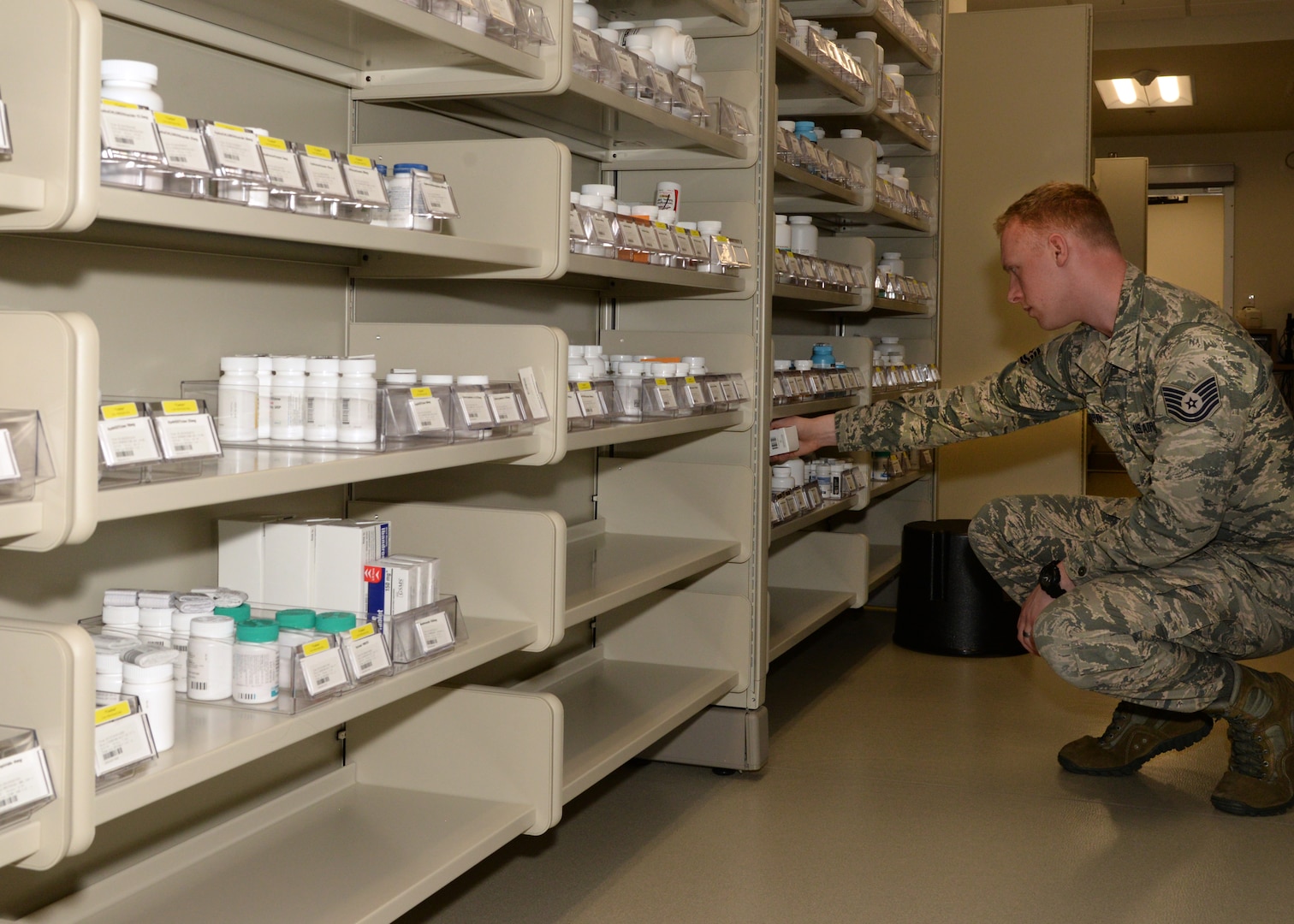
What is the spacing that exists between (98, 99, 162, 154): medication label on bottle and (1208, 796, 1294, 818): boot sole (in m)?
2.86

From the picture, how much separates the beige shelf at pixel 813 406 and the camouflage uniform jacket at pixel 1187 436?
71cm

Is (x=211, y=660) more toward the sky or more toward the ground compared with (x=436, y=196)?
more toward the ground

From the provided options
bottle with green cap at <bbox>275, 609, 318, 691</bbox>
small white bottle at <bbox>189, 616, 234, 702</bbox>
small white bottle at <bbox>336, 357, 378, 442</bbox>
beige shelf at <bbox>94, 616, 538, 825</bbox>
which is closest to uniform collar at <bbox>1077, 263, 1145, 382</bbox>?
beige shelf at <bbox>94, 616, 538, 825</bbox>

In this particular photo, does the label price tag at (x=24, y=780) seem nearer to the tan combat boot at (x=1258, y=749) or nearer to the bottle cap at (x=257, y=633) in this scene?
the bottle cap at (x=257, y=633)

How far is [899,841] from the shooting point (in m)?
2.88

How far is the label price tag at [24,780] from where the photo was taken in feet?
4.17

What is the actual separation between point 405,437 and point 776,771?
179cm

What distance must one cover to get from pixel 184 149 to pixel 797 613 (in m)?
2.99

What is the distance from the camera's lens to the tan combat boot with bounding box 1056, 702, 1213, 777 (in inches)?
133

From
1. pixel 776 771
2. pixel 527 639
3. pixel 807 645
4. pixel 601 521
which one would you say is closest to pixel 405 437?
pixel 527 639

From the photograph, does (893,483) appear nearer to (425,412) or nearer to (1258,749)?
(1258,749)

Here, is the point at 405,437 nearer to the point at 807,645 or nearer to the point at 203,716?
the point at 203,716

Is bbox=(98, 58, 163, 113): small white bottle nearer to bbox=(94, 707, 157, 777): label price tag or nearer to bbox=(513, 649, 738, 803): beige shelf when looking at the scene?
bbox=(94, 707, 157, 777): label price tag

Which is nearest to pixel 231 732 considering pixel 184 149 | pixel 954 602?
pixel 184 149
